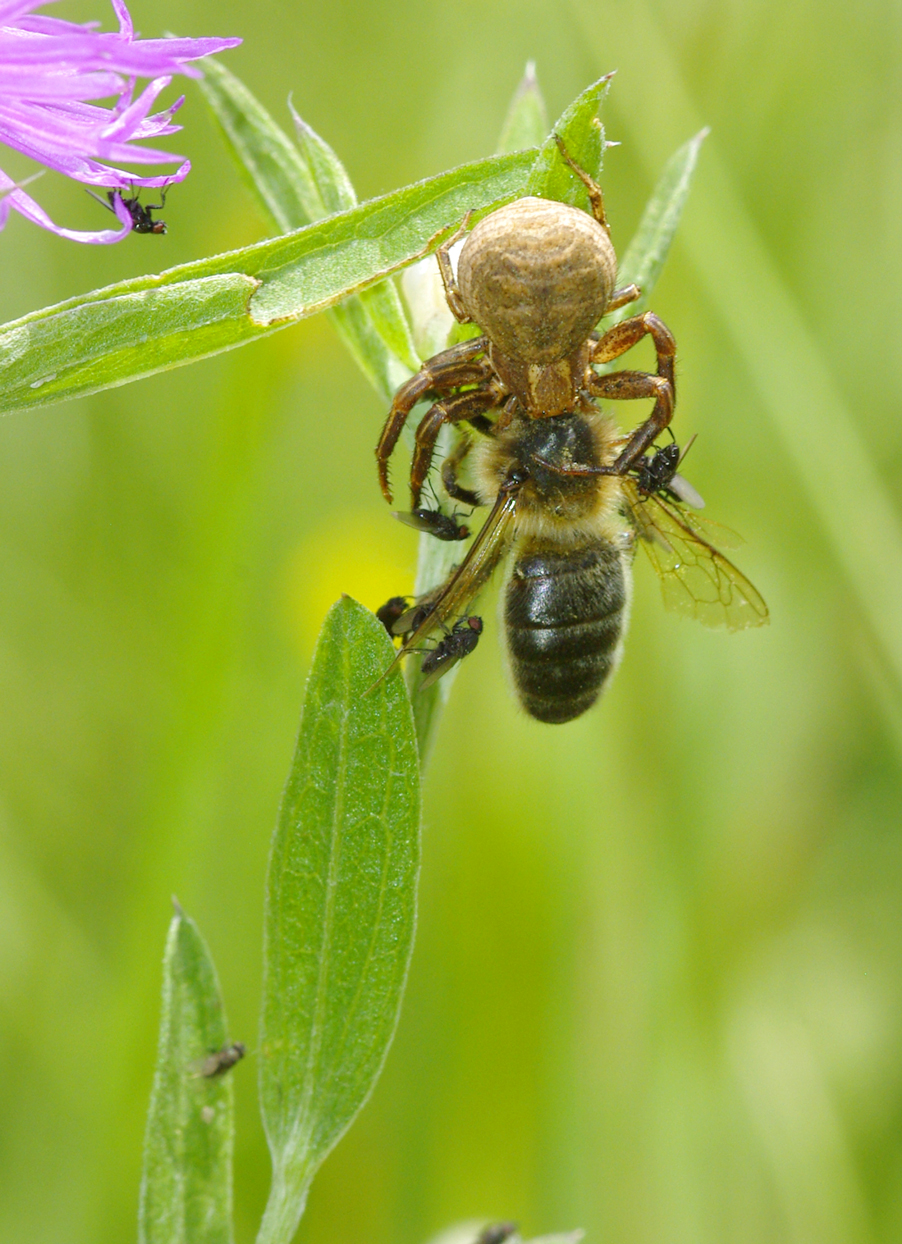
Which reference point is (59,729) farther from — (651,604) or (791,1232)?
(791,1232)

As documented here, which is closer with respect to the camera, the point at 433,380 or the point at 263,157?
the point at 433,380

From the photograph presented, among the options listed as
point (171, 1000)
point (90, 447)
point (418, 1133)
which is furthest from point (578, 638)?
point (90, 447)

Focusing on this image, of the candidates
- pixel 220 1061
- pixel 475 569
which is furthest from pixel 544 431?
pixel 220 1061

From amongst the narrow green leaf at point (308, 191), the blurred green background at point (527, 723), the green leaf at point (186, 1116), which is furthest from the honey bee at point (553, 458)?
the blurred green background at point (527, 723)

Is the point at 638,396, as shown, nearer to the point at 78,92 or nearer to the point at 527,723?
the point at 78,92

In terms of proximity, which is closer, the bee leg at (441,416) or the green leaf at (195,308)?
the green leaf at (195,308)

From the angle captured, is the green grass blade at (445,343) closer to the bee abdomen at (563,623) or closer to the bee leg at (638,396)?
the bee abdomen at (563,623)
